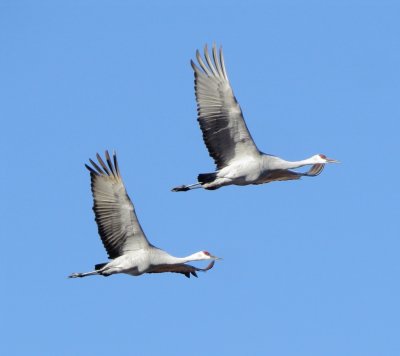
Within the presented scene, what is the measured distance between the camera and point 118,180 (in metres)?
40.0

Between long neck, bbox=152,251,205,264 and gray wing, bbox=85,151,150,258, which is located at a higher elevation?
gray wing, bbox=85,151,150,258

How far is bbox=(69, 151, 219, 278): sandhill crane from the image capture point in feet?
131

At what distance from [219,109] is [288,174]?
331 centimetres

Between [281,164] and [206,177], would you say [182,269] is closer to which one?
[206,177]

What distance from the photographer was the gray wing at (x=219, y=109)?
39750mm

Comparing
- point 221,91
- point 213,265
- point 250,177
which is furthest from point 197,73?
point 213,265

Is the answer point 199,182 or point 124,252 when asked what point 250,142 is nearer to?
point 199,182

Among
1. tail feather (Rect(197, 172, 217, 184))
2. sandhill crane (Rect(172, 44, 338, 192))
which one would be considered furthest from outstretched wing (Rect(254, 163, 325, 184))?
tail feather (Rect(197, 172, 217, 184))

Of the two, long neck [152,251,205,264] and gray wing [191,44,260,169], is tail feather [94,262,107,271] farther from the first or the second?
gray wing [191,44,260,169]

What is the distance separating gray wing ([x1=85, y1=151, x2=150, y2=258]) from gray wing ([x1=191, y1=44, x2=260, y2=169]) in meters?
2.87

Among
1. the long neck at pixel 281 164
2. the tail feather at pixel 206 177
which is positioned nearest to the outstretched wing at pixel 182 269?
the tail feather at pixel 206 177

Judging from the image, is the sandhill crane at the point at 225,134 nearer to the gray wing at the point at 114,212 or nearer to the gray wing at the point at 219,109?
the gray wing at the point at 219,109

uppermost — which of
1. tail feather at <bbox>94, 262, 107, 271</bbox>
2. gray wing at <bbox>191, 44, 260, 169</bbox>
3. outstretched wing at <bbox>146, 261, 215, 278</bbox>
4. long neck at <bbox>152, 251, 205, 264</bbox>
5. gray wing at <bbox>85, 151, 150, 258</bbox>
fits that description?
gray wing at <bbox>191, 44, 260, 169</bbox>

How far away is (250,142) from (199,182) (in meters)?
2.02
